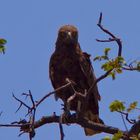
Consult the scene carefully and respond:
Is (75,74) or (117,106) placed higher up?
(75,74)

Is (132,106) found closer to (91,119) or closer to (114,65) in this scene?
(114,65)

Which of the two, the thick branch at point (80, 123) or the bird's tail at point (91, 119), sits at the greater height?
the bird's tail at point (91, 119)

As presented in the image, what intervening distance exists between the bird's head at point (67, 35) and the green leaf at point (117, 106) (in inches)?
134

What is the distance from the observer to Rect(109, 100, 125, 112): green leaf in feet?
15.4

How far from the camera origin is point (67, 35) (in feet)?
27.1

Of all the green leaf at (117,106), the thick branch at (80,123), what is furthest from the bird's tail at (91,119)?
the green leaf at (117,106)

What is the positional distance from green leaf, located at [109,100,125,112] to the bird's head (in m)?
3.39

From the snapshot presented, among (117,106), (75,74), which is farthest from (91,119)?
(117,106)

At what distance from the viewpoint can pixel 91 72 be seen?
750 centimetres

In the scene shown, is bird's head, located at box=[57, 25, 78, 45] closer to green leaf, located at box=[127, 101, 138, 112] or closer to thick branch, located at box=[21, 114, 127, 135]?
thick branch, located at box=[21, 114, 127, 135]

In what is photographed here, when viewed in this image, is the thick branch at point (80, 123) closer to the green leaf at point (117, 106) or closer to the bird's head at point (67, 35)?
the green leaf at point (117, 106)

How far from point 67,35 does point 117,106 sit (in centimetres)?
368

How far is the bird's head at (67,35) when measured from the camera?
319 inches

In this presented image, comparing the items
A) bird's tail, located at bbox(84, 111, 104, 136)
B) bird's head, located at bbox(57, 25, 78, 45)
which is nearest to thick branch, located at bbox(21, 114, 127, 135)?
bird's tail, located at bbox(84, 111, 104, 136)
